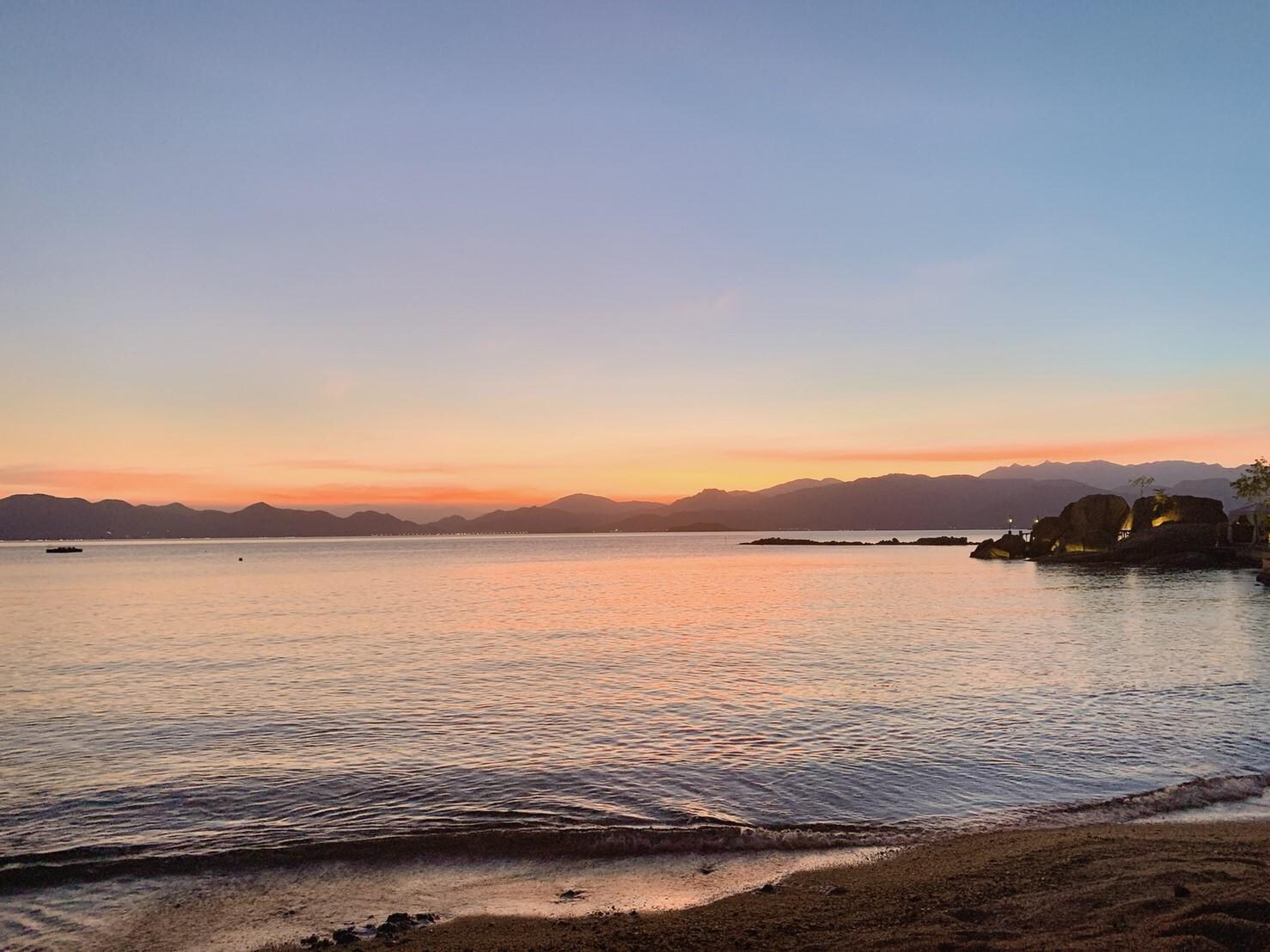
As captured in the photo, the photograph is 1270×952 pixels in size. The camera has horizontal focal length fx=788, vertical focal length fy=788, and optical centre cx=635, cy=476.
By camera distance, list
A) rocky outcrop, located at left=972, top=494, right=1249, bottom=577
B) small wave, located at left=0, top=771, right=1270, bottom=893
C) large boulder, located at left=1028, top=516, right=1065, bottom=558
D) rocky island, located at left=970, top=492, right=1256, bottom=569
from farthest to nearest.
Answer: large boulder, located at left=1028, top=516, right=1065, bottom=558, rocky outcrop, located at left=972, top=494, right=1249, bottom=577, rocky island, located at left=970, top=492, right=1256, bottom=569, small wave, located at left=0, top=771, right=1270, bottom=893

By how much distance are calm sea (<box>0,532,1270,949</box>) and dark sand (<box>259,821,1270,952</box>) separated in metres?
2.72

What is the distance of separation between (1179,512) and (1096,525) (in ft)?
43.5

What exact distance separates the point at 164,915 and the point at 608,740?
1190 centimetres

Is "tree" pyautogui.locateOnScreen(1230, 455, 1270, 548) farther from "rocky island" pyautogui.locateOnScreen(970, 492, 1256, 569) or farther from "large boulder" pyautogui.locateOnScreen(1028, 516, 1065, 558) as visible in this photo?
"large boulder" pyautogui.locateOnScreen(1028, 516, 1065, 558)

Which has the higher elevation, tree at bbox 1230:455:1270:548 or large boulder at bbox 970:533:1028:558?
tree at bbox 1230:455:1270:548

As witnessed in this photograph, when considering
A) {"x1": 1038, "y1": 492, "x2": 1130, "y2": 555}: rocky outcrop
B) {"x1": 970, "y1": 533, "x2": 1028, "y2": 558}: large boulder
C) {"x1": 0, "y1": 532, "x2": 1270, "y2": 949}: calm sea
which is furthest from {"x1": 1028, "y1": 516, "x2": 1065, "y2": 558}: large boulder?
{"x1": 0, "y1": 532, "x2": 1270, "y2": 949}: calm sea

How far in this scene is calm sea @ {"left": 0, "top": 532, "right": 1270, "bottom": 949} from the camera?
1461 centimetres

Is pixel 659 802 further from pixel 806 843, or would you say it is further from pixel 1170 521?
pixel 1170 521

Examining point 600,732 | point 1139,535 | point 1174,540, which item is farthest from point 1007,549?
point 600,732

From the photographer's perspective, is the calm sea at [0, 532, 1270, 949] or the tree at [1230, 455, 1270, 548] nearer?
the calm sea at [0, 532, 1270, 949]

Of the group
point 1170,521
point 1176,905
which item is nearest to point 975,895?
point 1176,905

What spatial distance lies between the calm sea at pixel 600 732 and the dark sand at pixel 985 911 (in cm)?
272

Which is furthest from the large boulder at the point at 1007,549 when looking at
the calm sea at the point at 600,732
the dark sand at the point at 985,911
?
the dark sand at the point at 985,911

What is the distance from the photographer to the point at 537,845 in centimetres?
1374
